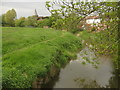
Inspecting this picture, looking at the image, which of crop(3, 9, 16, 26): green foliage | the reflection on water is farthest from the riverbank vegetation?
crop(3, 9, 16, 26): green foliage

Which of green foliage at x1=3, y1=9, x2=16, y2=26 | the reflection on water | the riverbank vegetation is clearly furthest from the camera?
green foliage at x1=3, y1=9, x2=16, y2=26

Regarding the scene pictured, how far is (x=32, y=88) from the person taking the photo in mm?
6117

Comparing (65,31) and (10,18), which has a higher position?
(10,18)

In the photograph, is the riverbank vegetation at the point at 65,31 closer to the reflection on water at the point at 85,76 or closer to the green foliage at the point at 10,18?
the reflection on water at the point at 85,76

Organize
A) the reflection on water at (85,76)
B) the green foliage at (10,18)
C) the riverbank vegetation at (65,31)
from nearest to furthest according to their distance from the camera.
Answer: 1. the riverbank vegetation at (65,31)
2. the reflection on water at (85,76)
3. the green foliage at (10,18)

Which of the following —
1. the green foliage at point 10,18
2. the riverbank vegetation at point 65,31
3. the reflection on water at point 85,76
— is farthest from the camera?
the green foliage at point 10,18

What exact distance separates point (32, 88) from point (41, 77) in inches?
33.1

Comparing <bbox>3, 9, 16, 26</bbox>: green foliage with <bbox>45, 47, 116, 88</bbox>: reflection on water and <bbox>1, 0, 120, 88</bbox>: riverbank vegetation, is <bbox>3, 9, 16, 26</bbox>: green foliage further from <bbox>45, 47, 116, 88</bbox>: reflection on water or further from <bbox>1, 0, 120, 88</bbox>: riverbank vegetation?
<bbox>45, 47, 116, 88</bbox>: reflection on water

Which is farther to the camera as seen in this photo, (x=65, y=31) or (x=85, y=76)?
(x=85, y=76)

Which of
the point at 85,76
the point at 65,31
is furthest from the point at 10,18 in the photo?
the point at 65,31

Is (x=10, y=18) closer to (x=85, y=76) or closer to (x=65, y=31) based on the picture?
(x=85, y=76)

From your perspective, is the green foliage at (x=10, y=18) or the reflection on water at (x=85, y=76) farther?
the green foliage at (x=10, y=18)

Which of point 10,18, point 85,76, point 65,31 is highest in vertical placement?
point 10,18

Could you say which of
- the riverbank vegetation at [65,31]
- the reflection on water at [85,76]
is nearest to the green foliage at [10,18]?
the riverbank vegetation at [65,31]
